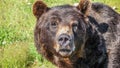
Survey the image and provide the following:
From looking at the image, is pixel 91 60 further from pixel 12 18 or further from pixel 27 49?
pixel 12 18

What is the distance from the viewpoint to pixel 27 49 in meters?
9.91

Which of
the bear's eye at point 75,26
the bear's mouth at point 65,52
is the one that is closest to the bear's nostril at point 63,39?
the bear's mouth at point 65,52

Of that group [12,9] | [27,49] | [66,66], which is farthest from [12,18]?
[66,66]

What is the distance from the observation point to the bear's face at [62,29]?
687 cm

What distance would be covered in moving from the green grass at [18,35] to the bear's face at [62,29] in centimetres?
233

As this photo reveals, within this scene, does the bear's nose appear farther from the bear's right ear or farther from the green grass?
the green grass

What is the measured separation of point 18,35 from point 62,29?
3.75 meters

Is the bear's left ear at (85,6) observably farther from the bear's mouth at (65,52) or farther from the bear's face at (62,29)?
the bear's mouth at (65,52)

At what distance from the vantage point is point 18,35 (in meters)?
10.6

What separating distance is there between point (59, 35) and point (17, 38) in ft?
12.3

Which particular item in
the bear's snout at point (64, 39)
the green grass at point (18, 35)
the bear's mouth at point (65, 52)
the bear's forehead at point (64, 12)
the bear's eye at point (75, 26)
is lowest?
A: the green grass at point (18, 35)

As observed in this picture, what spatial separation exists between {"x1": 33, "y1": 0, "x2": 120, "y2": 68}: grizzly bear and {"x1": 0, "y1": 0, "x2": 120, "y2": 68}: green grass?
7.06ft

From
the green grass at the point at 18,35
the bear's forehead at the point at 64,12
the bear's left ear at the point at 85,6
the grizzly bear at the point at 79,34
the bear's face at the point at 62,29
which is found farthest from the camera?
the green grass at the point at 18,35

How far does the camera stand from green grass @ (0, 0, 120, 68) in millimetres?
9656
